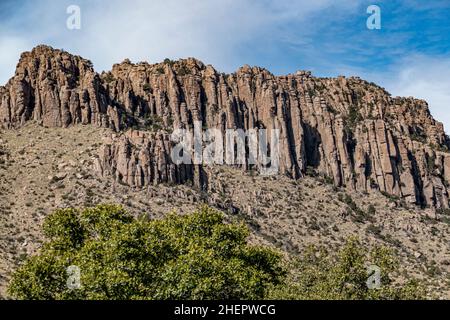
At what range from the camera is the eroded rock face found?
117m

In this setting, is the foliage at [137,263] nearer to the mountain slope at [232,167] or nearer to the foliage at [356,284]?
the foliage at [356,284]

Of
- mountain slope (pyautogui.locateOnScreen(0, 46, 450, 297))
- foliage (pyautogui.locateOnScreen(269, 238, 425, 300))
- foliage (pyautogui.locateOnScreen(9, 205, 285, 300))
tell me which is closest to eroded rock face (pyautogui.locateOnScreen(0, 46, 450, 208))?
mountain slope (pyautogui.locateOnScreen(0, 46, 450, 297))

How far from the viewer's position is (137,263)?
4159cm

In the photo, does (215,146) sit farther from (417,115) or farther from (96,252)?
(96,252)

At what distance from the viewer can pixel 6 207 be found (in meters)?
87.9

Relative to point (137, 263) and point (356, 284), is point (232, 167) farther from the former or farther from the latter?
point (137, 263)

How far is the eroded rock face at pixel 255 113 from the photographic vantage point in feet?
384

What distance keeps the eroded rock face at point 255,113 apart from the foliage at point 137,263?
5750 cm

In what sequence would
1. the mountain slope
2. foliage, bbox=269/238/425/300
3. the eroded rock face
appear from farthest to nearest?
the eroded rock face
the mountain slope
foliage, bbox=269/238/425/300

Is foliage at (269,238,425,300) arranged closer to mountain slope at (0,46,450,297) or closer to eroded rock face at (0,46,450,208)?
mountain slope at (0,46,450,297)

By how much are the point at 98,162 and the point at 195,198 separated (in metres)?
17.2

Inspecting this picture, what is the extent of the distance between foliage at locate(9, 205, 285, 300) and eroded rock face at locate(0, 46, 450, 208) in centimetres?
5750

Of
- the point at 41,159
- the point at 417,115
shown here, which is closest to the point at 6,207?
the point at 41,159

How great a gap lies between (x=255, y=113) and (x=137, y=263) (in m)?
106
